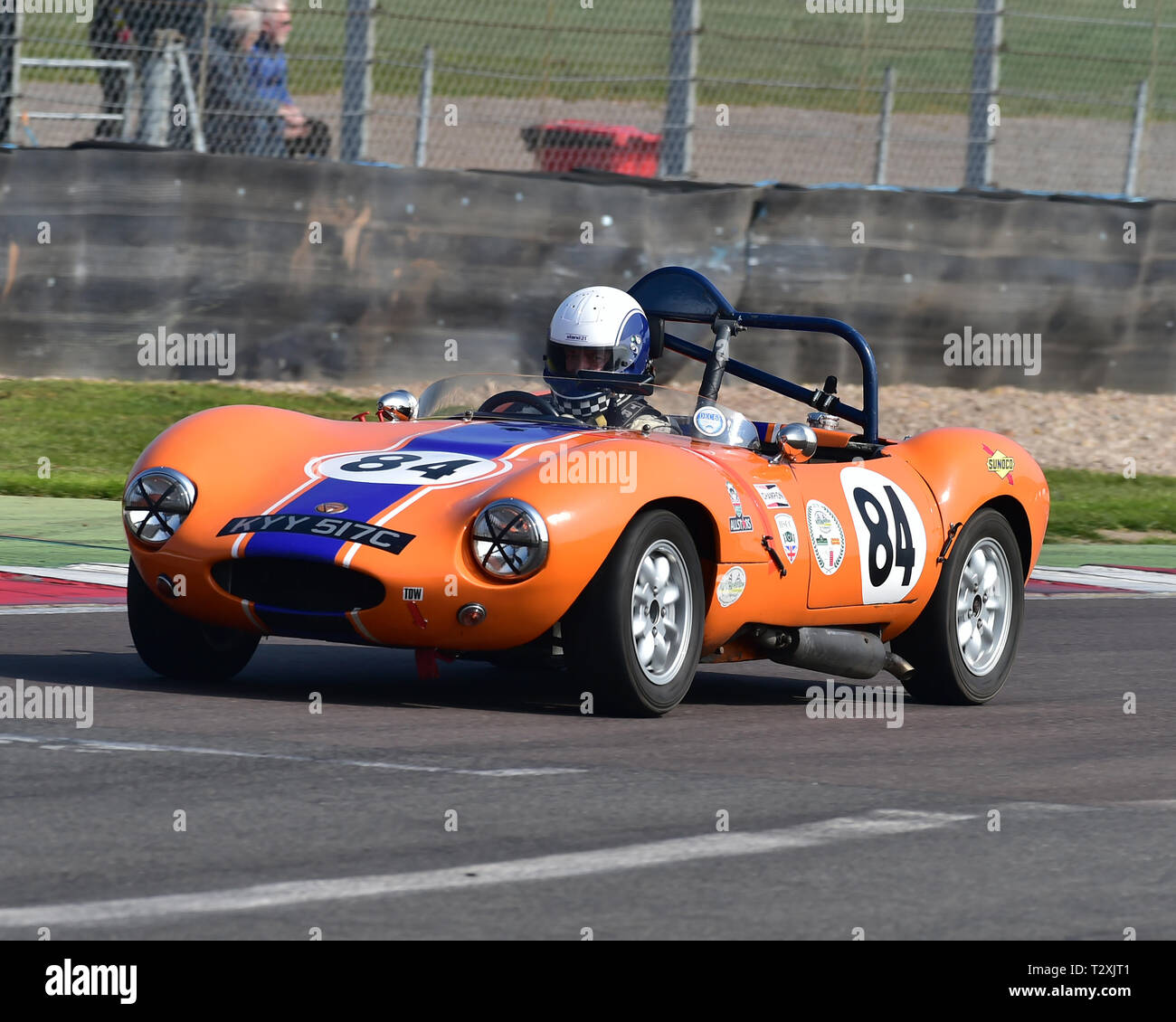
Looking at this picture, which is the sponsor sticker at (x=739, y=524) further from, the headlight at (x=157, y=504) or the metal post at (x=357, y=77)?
the metal post at (x=357, y=77)

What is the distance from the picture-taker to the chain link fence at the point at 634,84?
1633 centimetres

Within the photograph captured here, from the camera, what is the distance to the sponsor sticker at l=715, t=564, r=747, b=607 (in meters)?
7.78

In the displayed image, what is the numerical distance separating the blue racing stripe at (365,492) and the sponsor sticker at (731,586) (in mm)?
772

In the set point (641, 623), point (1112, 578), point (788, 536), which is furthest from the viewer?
point (1112, 578)

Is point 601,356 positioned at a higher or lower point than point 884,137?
lower

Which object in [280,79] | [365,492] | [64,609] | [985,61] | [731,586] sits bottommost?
[64,609]

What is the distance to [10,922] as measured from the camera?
443 centimetres

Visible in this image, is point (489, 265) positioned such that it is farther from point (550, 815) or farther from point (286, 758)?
point (550, 815)

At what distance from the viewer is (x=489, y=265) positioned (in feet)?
55.0

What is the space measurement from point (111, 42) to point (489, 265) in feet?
10.3

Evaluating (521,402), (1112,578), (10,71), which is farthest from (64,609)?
(10,71)

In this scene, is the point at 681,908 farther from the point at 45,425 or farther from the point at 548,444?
the point at 45,425

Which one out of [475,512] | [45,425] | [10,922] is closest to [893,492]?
[475,512]

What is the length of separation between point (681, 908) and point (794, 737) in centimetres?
274
